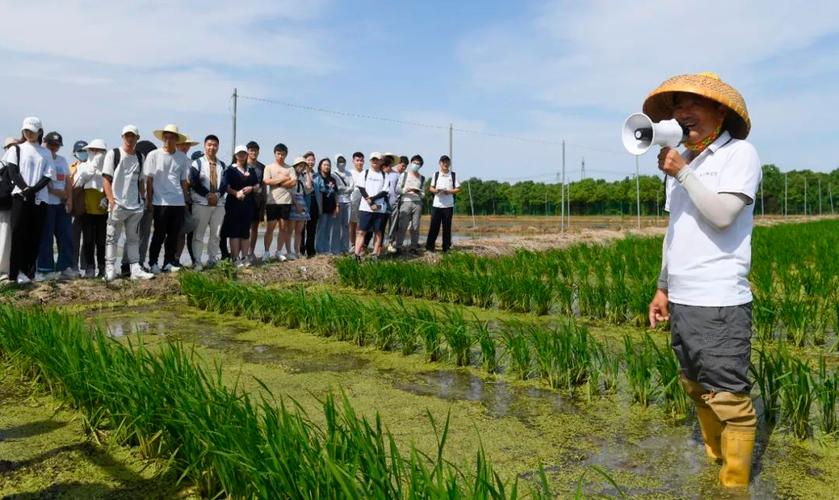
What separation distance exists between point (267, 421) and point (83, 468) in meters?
0.97

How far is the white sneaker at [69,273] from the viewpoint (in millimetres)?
6146

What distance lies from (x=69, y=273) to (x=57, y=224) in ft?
1.65

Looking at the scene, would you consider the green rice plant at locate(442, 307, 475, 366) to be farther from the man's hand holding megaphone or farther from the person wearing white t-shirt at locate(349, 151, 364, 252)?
the person wearing white t-shirt at locate(349, 151, 364, 252)

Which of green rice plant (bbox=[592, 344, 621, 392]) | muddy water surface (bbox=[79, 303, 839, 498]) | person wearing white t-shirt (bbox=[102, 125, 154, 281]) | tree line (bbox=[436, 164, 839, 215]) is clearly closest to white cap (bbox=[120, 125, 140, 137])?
person wearing white t-shirt (bbox=[102, 125, 154, 281])

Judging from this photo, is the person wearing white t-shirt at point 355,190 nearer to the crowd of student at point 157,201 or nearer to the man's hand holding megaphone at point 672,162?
the crowd of student at point 157,201

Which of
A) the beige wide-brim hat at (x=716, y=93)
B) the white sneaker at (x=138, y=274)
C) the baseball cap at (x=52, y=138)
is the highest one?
the baseball cap at (x=52, y=138)

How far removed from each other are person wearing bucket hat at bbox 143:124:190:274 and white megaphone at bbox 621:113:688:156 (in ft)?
16.7

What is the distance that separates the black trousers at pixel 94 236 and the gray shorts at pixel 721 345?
5575 millimetres

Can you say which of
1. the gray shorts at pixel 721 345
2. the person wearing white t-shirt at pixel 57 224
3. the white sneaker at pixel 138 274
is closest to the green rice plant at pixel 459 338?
the gray shorts at pixel 721 345

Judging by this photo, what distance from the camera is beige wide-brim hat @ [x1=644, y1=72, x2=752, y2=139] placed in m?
2.05

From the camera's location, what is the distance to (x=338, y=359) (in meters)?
3.86

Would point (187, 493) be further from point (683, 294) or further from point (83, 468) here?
point (683, 294)

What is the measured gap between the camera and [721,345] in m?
2.04

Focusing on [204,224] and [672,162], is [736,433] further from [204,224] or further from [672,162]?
[204,224]
